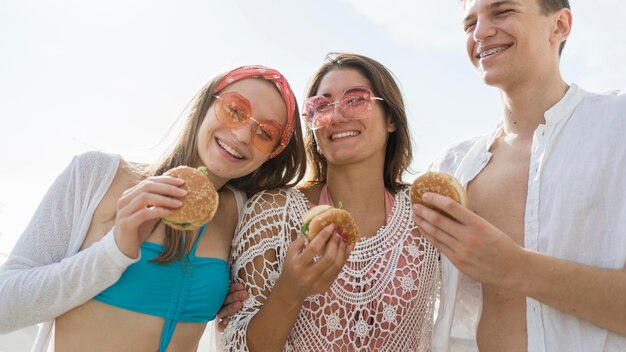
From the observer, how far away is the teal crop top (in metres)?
2.94

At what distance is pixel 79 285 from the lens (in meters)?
→ 2.71

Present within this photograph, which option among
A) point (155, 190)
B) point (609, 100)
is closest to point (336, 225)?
point (155, 190)

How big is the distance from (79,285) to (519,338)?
2.89 meters

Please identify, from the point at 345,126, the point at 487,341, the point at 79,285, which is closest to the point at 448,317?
the point at 487,341

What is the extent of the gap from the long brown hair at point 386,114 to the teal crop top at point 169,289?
1.36 meters

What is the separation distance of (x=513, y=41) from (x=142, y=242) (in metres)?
3.13

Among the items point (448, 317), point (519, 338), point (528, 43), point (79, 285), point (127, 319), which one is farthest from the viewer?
A: point (528, 43)

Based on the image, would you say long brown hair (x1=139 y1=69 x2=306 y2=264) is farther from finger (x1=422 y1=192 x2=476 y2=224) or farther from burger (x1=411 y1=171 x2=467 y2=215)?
finger (x1=422 y1=192 x2=476 y2=224)

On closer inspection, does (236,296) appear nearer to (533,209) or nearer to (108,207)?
(108,207)

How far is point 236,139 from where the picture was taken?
3.34 meters

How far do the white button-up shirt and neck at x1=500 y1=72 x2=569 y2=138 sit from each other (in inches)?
5.5

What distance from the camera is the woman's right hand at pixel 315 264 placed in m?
2.86

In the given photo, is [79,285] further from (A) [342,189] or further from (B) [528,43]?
(B) [528,43]

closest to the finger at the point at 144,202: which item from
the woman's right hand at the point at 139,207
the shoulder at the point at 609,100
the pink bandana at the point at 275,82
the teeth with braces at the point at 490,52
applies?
the woman's right hand at the point at 139,207
